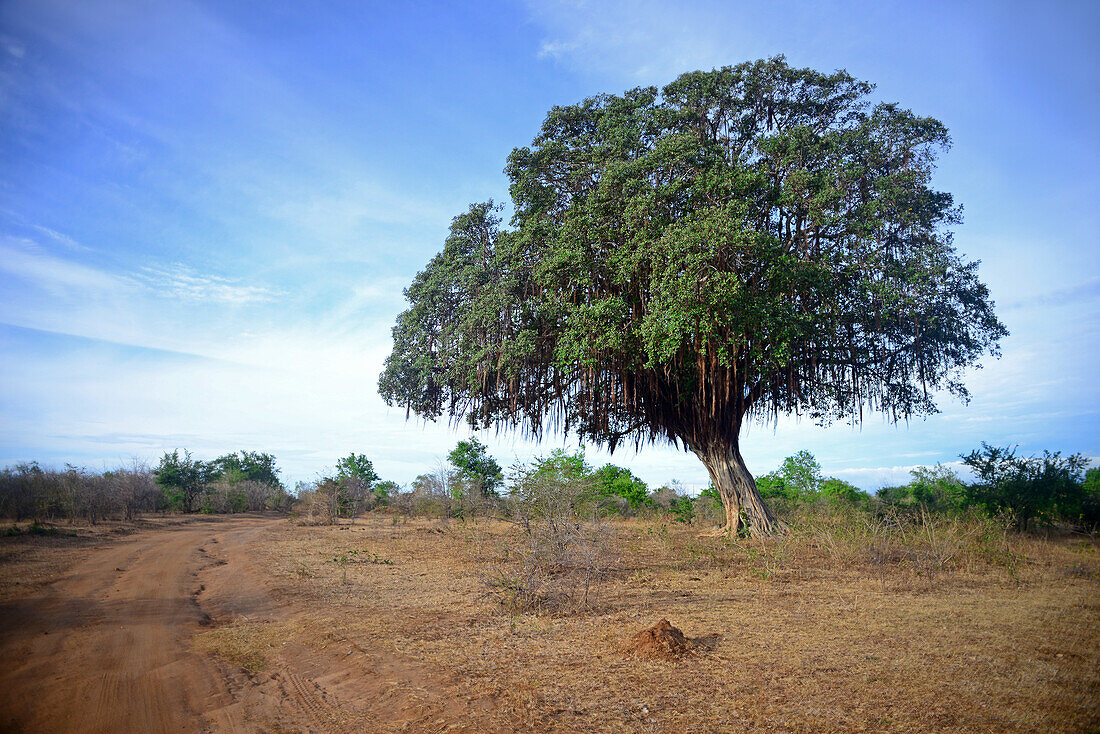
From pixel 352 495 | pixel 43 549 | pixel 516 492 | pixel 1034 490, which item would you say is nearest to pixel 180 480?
pixel 352 495

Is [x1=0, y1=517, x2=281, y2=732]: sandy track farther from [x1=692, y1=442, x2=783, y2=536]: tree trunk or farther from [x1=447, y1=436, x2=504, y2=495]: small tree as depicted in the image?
[x1=447, y1=436, x2=504, y2=495]: small tree

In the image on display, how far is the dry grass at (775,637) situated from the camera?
3844 mm

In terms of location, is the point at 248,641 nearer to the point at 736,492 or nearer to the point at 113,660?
the point at 113,660

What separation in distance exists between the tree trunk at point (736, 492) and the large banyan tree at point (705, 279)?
52 mm

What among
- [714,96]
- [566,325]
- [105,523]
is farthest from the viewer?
[105,523]

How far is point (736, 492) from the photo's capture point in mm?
14250

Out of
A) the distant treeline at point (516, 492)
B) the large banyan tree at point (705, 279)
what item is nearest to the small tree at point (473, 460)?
the distant treeline at point (516, 492)

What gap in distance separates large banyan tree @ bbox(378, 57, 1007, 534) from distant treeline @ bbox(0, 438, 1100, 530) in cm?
282

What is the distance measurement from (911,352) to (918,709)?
1205 centimetres

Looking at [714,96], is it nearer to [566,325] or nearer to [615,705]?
[566,325]

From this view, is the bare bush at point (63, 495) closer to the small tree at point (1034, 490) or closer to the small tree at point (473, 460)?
the small tree at point (473, 460)

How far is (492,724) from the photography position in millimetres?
3738

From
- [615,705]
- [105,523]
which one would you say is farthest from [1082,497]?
[105,523]

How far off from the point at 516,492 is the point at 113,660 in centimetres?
532
